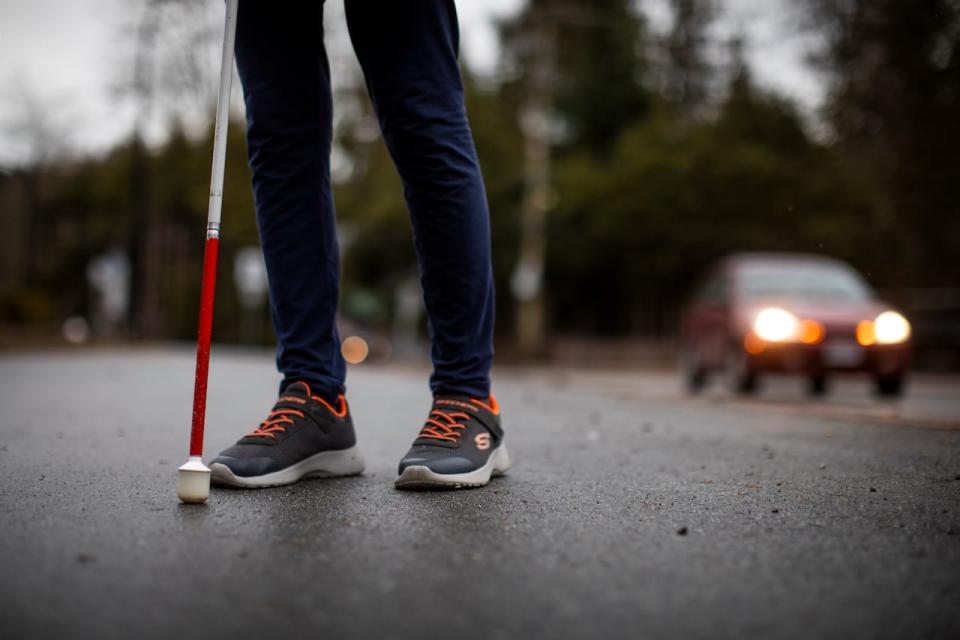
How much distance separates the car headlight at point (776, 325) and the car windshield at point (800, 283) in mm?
451

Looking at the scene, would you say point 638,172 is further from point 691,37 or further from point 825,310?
point 825,310

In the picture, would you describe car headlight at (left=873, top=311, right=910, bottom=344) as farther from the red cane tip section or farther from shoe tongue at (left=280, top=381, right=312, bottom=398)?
the red cane tip section

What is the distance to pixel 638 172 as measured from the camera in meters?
25.2

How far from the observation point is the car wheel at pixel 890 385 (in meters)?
9.15

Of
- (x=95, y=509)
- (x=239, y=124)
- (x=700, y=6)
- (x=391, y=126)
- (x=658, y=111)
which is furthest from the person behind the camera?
(x=658, y=111)

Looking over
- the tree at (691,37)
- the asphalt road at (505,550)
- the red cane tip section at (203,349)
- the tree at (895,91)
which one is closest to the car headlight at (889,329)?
the tree at (895,91)

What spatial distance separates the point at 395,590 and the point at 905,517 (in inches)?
40.1

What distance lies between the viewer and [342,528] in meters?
1.64

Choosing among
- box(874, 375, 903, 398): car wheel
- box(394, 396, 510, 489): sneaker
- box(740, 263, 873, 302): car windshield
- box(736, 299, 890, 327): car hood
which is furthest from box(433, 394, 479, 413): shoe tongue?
box(740, 263, 873, 302): car windshield

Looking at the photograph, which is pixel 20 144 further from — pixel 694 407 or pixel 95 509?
pixel 95 509

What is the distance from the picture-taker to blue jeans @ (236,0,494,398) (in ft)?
7.32

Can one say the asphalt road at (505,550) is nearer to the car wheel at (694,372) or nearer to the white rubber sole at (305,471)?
the white rubber sole at (305,471)

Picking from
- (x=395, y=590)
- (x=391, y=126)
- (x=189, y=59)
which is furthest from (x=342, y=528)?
(x=189, y=59)

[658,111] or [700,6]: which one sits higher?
[658,111]
